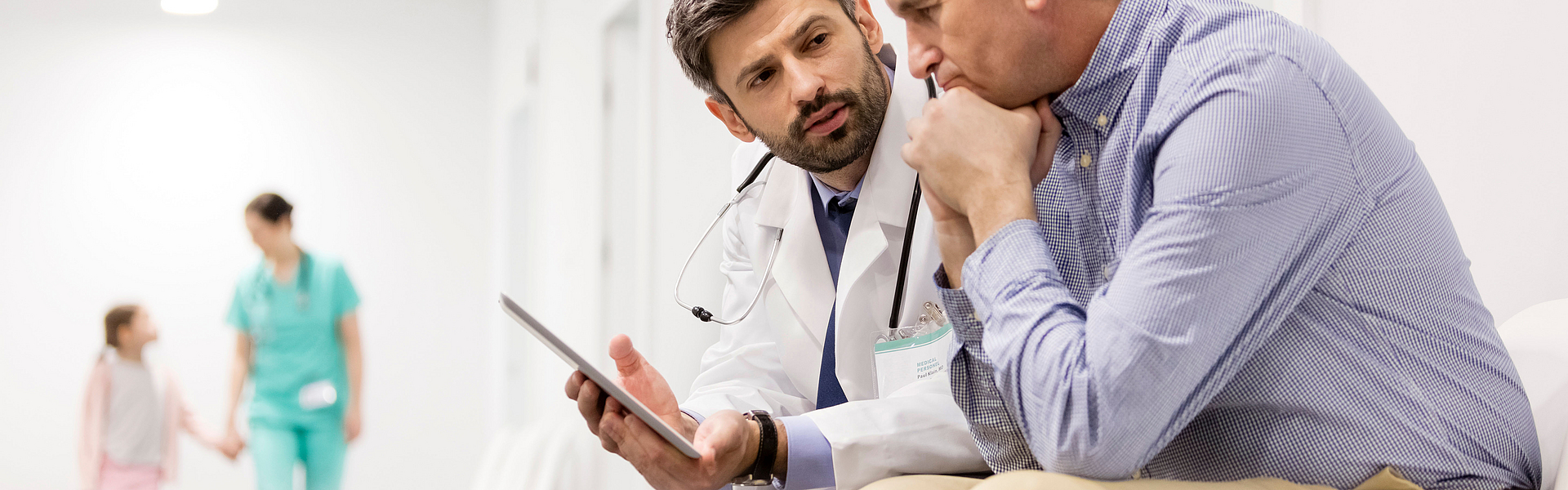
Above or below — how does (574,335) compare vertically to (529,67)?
below

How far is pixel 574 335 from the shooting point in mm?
3891

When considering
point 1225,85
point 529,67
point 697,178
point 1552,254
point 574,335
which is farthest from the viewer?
point 529,67

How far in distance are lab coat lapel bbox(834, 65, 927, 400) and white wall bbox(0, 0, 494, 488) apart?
4.33 meters

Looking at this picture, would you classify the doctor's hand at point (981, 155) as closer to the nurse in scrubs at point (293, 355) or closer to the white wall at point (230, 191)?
the nurse in scrubs at point (293, 355)

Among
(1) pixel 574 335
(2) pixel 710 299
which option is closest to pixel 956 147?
(2) pixel 710 299

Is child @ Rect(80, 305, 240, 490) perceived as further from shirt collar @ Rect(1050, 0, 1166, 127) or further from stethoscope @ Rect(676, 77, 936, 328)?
shirt collar @ Rect(1050, 0, 1166, 127)

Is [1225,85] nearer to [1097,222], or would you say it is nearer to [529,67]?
[1097,222]

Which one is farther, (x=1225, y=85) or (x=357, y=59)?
(x=357, y=59)

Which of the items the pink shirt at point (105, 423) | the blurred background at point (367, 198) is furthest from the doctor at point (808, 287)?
the pink shirt at point (105, 423)

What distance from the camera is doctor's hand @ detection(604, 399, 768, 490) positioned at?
3.12 feet

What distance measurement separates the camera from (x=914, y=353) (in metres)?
1.10

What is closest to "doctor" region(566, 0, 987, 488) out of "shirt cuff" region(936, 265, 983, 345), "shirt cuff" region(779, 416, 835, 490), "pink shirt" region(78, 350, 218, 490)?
"shirt cuff" region(779, 416, 835, 490)

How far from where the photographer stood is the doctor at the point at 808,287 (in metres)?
Answer: 1.01

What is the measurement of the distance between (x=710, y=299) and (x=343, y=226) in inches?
139
